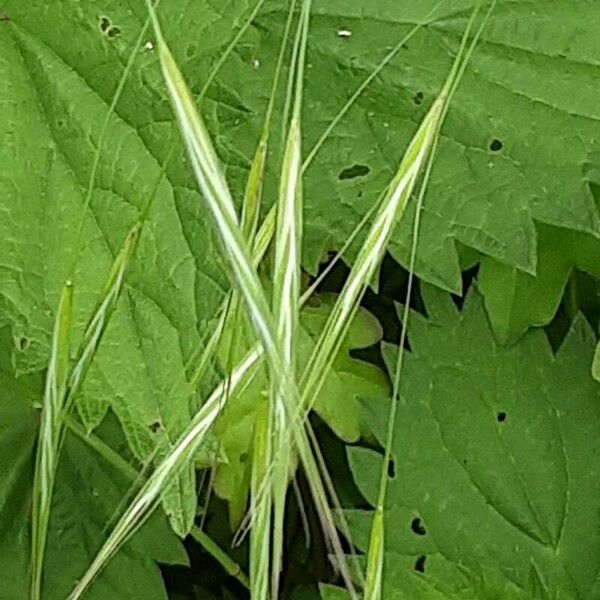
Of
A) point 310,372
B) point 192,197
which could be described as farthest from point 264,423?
point 192,197

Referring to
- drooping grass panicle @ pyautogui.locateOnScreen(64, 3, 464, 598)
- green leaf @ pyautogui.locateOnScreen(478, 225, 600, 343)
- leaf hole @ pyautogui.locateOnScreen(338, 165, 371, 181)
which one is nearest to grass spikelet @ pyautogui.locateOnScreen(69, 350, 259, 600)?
drooping grass panicle @ pyautogui.locateOnScreen(64, 3, 464, 598)

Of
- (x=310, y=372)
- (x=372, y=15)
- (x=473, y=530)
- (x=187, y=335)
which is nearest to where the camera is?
(x=310, y=372)

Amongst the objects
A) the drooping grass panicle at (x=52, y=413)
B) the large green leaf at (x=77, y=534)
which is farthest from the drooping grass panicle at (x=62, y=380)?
the large green leaf at (x=77, y=534)

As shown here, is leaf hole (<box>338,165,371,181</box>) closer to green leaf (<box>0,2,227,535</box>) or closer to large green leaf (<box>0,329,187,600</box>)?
green leaf (<box>0,2,227,535</box>)

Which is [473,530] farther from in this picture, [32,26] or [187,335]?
[32,26]

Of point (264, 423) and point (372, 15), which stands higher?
point (372, 15)

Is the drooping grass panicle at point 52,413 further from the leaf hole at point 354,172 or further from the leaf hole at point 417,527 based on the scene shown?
the leaf hole at point 417,527
